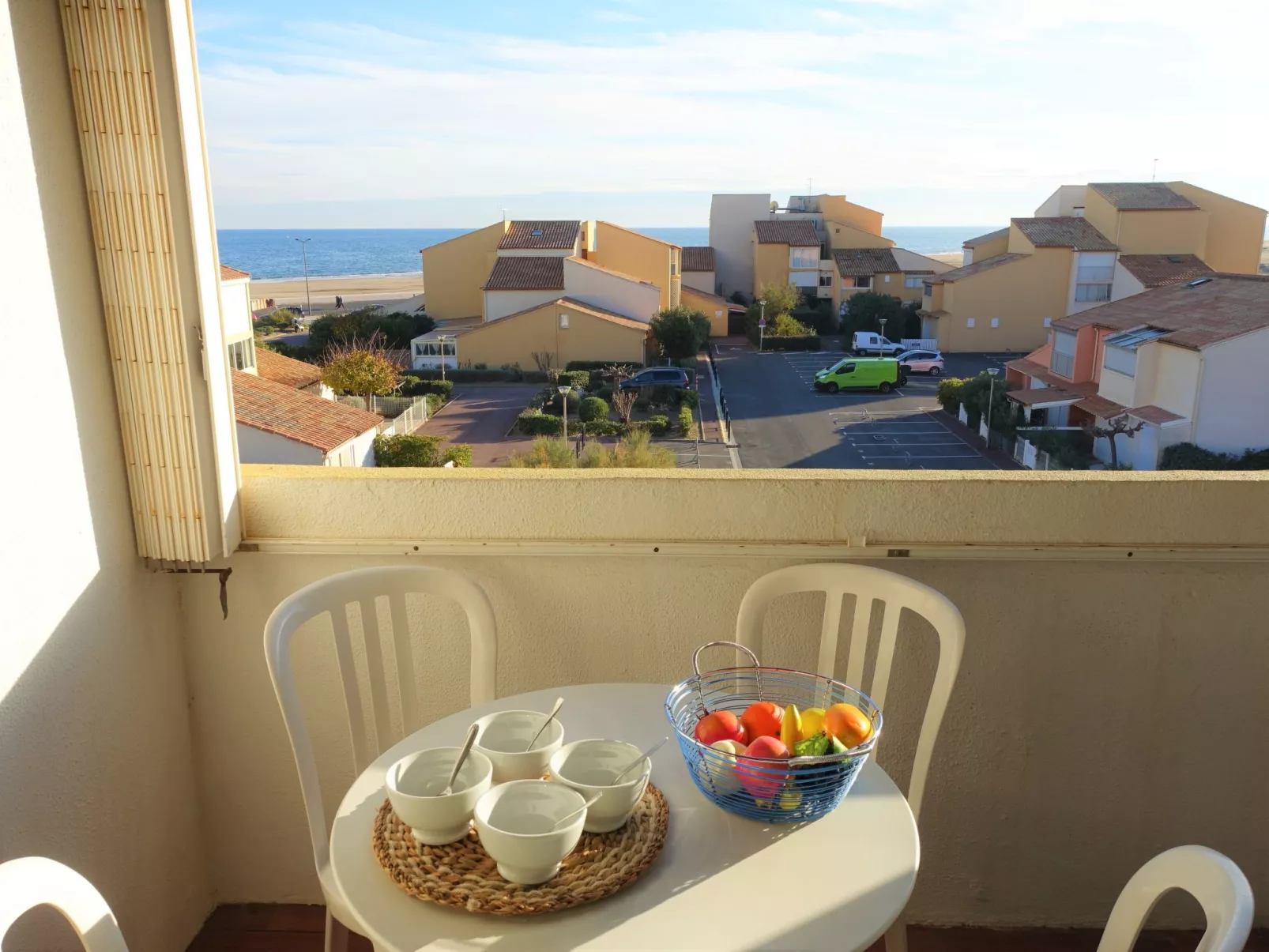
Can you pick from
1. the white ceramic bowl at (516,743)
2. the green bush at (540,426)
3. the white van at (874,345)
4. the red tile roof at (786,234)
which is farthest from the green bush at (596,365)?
the white ceramic bowl at (516,743)

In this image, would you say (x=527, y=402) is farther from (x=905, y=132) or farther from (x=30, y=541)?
(x=905, y=132)

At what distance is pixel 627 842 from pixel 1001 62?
36.2ft

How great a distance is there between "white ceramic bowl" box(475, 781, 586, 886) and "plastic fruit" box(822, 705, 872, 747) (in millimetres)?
294

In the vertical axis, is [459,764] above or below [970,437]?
above

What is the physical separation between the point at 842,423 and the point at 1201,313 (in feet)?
21.4

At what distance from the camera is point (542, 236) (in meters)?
24.1

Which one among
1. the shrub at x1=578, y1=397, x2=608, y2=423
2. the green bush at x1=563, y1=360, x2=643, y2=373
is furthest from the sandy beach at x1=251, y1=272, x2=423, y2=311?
the shrub at x1=578, y1=397, x2=608, y2=423

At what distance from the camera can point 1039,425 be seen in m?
9.39

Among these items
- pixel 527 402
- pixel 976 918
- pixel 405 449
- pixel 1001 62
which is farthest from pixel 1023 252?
pixel 976 918

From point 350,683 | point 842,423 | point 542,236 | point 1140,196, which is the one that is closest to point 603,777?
point 350,683

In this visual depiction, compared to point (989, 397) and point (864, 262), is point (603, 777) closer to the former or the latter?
point (989, 397)

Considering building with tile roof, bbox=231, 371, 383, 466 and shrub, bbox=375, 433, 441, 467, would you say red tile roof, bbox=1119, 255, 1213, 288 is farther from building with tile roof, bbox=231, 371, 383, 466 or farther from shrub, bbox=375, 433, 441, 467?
building with tile roof, bbox=231, 371, 383, 466

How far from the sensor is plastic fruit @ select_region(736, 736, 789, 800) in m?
0.97

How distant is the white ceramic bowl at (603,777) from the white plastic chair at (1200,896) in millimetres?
479
